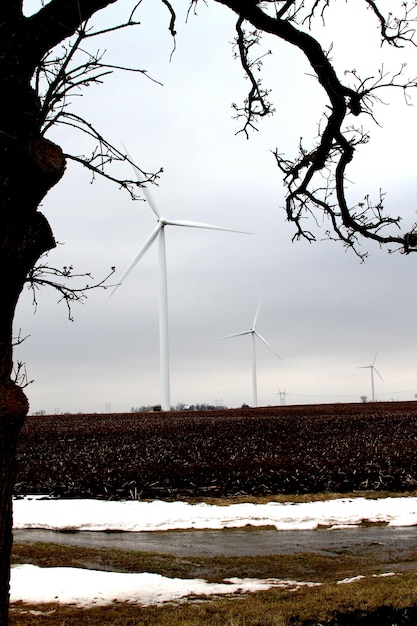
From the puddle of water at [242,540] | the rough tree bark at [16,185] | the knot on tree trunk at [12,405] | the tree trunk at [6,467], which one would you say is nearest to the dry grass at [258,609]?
the tree trunk at [6,467]

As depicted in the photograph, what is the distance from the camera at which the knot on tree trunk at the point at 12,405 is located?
4465mm

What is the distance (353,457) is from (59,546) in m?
10.6

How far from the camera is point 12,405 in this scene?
452cm

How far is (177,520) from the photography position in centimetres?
1149

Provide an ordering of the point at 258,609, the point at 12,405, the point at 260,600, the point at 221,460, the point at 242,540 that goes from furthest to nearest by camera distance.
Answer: the point at 221,460 < the point at 242,540 < the point at 260,600 < the point at 258,609 < the point at 12,405

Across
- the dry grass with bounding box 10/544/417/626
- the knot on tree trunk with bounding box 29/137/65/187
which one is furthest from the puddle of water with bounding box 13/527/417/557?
the knot on tree trunk with bounding box 29/137/65/187

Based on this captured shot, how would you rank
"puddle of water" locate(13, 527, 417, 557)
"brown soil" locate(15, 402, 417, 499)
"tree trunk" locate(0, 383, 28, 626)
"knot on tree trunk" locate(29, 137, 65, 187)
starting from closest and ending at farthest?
"tree trunk" locate(0, 383, 28, 626) < "knot on tree trunk" locate(29, 137, 65, 187) < "puddle of water" locate(13, 527, 417, 557) < "brown soil" locate(15, 402, 417, 499)

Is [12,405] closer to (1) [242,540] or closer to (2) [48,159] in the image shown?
(2) [48,159]

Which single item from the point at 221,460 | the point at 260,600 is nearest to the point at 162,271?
the point at 221,460

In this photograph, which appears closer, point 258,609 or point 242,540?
point 258,609

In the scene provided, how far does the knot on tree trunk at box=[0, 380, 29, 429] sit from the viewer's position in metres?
4.46

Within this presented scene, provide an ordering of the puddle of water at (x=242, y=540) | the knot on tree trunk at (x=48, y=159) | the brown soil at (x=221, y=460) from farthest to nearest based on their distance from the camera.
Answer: the brown soil at (x=221, y=460), the puddle of water at (x=242, y=540), the knot on tree trunk at (x=48, y=159)

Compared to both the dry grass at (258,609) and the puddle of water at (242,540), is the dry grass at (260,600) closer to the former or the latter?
the dry grass at (258,609)

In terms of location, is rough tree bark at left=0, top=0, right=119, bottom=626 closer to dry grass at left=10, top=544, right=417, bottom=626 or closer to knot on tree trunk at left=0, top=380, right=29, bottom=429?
knot on tree trunk at left=0, top=380, right=29, bottom=429
